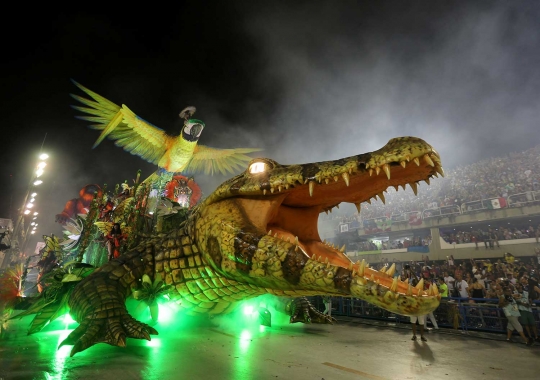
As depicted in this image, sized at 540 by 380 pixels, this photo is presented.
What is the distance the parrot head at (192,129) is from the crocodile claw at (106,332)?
352 inches

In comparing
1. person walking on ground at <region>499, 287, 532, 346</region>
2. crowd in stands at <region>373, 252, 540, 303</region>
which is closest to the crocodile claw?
crowd in stands at <region>373, 252, 540, 303</region>

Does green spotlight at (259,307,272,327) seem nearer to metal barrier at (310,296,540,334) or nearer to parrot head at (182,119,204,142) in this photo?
metal barrier at (310,296,540,334)

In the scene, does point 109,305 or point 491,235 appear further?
point 491,235

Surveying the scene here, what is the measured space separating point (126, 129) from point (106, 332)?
33.2ft

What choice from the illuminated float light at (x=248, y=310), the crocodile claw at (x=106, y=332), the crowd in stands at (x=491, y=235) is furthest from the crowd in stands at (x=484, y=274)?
the crocodile claw at (x=106, y=332)

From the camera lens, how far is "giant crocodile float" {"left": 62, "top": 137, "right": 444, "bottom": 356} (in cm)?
245

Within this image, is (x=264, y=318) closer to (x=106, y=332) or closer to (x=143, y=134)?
(x=106, y=332)

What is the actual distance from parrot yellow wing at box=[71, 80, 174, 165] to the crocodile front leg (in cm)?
765

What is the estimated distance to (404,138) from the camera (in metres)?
2.61

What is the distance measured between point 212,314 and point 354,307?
20.6 ft

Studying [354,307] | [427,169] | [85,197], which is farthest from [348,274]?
[85,197]

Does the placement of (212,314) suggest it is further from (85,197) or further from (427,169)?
(85,197)

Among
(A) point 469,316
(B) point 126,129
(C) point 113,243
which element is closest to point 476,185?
(A) point 469,316

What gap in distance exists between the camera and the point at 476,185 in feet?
79.9
